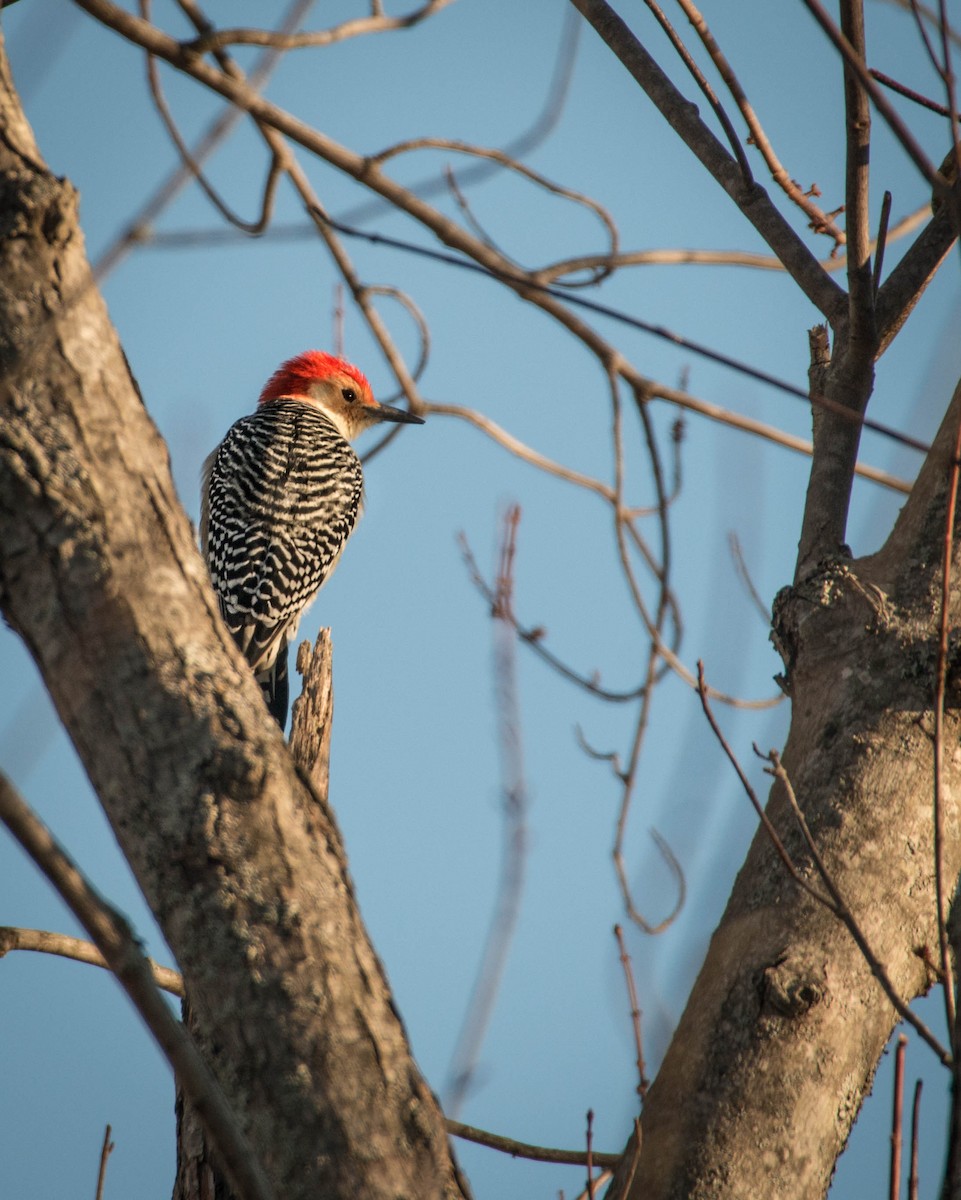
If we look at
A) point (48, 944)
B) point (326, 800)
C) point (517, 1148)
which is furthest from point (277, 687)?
point (326, 800)

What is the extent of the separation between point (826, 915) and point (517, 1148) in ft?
3.82

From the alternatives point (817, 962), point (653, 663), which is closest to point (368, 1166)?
point (817, 962)

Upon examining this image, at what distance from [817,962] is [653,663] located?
0.76m

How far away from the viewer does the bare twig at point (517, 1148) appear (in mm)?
2830

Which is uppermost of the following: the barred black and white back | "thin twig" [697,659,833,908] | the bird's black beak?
the bird's black beak

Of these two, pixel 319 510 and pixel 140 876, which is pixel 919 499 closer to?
pixel 140 876

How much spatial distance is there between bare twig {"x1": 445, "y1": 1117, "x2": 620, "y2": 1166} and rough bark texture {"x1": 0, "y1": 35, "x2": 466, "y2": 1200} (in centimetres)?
112

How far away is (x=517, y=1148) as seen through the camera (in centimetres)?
291

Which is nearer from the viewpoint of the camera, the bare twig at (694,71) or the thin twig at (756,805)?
the thin twig at (756,805)

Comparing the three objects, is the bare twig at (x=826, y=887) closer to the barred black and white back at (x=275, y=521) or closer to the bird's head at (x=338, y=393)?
the barred black and white back at (x=275, y=521)

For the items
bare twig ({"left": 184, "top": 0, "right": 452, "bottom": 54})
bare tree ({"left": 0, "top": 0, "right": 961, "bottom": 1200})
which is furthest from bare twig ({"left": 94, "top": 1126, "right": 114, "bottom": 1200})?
bare twig ({"left": 184, "top": 0, "right": 452, "bottom": 54})

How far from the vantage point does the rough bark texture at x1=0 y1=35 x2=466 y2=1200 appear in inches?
67.5

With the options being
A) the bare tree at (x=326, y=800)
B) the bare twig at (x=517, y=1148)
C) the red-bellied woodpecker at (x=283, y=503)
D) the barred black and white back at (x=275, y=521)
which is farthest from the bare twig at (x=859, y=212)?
the barred black and white back at (x=275, y=521)

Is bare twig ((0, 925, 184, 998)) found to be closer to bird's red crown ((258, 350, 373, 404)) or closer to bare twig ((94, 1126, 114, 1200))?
bare twig ((94, 1126, 114, 1200))
